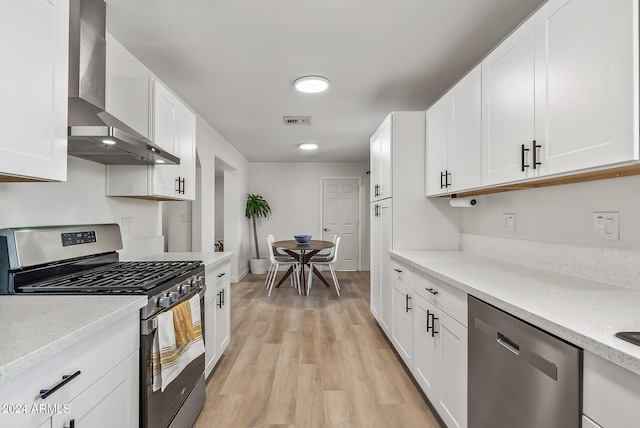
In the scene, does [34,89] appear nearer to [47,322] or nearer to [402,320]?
[47,322]

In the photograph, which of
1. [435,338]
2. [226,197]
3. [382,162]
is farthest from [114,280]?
[226,197]

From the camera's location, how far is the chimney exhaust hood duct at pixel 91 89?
1.45 m

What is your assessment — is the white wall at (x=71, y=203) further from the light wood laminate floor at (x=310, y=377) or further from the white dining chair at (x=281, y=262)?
the white dining chair at (x=281, y=262)

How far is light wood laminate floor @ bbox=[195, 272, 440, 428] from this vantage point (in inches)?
73.0

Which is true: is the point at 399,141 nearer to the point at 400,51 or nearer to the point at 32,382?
the point at 400,51

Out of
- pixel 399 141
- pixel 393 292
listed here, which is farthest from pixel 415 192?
pixel 393 292

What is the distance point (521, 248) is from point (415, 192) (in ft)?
3.21

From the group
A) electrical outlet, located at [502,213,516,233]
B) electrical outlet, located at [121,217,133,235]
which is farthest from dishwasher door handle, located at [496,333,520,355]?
electrical outlet, located at [121,217,133,235]

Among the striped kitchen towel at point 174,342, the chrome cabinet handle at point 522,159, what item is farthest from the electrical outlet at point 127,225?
the chrome cabinet handle at point 522,159

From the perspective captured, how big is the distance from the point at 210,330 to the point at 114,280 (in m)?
0.93

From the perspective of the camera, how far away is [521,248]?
1.91m

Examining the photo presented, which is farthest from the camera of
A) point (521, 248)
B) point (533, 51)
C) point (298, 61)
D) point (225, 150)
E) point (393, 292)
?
point (225, 150)

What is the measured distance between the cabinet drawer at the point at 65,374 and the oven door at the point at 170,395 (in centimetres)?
9

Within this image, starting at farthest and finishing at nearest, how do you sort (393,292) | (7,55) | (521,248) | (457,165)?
(393,292) → (457,165) → (521,248) → (7,55)
